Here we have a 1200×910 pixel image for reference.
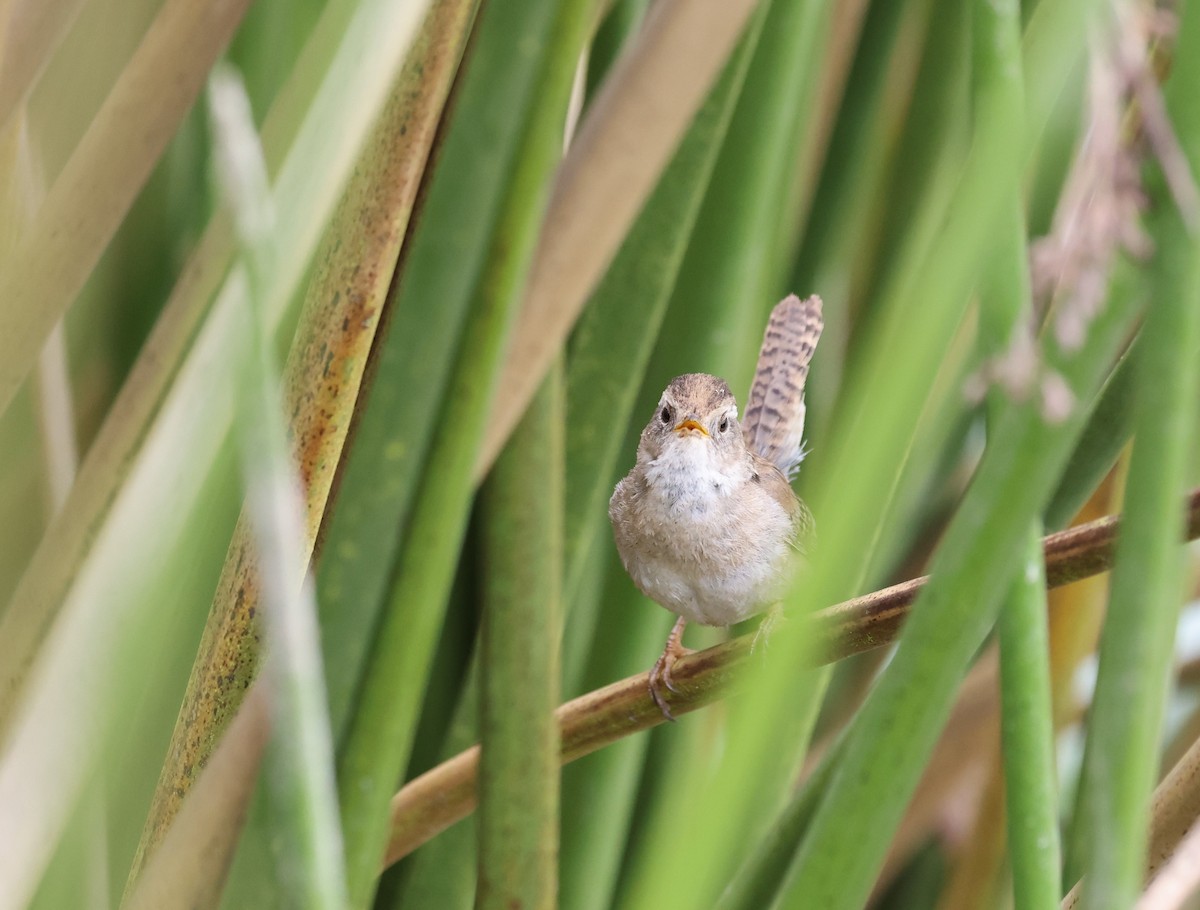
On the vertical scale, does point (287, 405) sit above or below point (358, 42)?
below

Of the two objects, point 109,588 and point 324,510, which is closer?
point 109,588

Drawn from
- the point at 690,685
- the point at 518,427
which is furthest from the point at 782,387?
the point at 518,427

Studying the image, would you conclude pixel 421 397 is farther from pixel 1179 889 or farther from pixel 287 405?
pixel 1179 889

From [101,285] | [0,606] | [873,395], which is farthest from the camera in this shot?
[101,285]

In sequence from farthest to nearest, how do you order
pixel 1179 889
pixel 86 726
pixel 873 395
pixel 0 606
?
pixel 0 606
pixel 1179 889
pixel 86 726
pixel 873 395

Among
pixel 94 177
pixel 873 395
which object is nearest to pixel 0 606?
pixel 94 177

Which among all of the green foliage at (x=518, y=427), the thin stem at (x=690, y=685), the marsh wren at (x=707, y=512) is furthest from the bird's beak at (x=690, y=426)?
the thin stem at (x=690, y=685)

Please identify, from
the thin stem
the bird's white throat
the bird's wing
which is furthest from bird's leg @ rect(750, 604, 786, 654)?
the bird's wing

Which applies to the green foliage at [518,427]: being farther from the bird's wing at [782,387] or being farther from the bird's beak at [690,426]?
the bird's wing at [782,387]

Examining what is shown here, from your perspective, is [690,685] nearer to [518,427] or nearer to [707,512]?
[518,427]
